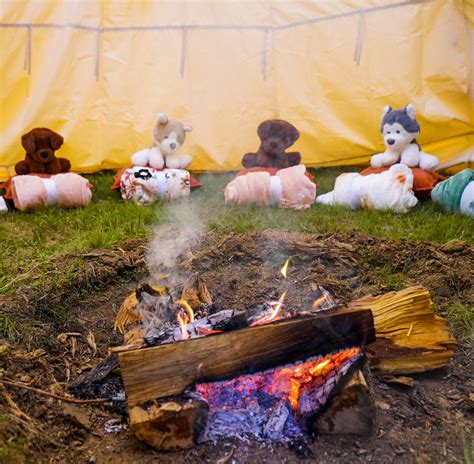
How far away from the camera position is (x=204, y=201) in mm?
5039

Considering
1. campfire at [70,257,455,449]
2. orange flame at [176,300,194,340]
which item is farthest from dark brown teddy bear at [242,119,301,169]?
campfire at [70,257,455,449]

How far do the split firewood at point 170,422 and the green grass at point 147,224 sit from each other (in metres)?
1.42

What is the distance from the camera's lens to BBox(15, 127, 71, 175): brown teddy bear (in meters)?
4.98

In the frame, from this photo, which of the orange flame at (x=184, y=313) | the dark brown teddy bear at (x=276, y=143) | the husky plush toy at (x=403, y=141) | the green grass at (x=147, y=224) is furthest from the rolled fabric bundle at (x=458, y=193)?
the orange flame at (x=184, y=313)

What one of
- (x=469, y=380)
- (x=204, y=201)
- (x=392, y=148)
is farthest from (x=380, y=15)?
(x=469, y=380)

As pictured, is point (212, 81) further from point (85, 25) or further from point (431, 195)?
point (431, 195)

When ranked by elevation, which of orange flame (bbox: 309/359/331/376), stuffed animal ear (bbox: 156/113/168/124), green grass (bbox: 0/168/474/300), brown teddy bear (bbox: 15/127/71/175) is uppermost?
stuffed animal ear (bbox: 156/113/168/124)

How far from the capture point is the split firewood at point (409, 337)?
2302mm

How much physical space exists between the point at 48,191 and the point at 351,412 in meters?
3.65

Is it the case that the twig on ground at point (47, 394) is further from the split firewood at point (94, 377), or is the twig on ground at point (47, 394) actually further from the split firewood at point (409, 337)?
the split firewood at point (409, 337)

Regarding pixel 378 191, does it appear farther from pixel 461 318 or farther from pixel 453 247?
pixel 461 318

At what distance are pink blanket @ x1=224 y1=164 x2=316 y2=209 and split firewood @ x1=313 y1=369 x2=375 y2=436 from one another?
297 cm

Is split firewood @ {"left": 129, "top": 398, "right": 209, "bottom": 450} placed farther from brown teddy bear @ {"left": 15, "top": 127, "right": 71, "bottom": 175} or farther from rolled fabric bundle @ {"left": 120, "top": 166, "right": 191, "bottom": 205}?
brown teddy bear @ {"left": 15, "top": 127, "right": 71, "bottom": 175}

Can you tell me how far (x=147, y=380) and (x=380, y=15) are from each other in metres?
4.74
